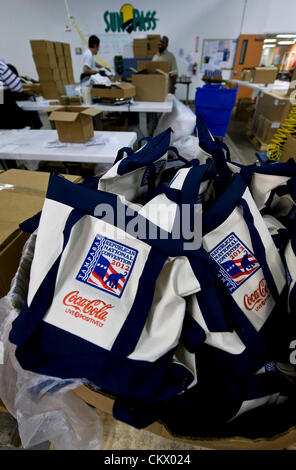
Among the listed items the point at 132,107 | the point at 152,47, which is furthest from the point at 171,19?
the point at 132,107

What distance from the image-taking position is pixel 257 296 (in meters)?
0.61

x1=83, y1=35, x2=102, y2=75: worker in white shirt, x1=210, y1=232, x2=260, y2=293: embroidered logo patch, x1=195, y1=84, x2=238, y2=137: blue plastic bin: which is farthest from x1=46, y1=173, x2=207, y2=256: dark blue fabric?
x1=83, y1=35, x2=102, y2=75: worker in white shirt

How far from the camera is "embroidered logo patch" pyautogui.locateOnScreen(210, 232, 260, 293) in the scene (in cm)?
60

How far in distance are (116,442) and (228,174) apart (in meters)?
1.02

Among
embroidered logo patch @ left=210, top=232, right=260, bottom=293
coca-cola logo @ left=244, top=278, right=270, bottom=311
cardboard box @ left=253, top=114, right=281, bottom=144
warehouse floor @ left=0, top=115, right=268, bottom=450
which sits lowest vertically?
warehouse floor @ left=0, top=115, right=268, bottom=450

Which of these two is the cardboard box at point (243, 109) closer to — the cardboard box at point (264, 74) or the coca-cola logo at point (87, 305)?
the cardboard box at point (264, 74)

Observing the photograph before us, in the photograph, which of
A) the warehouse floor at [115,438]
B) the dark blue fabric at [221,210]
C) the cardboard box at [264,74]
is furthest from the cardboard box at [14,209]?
the cardboard box at [264,74]

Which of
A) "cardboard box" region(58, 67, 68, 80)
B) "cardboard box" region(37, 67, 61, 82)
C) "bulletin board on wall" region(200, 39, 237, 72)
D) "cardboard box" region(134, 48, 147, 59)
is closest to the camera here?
"cardboard box" region(37, 67, 61, 82)

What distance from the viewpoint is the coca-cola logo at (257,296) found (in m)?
0.60

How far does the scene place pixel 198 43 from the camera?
557 cm

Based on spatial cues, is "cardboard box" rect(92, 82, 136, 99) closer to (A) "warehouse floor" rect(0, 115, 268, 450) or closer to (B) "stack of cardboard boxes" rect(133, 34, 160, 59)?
(A) "warehouse floor" rect(0, 115, 268, 450)

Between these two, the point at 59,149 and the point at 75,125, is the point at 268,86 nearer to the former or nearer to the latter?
the point at 75,125
